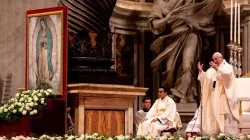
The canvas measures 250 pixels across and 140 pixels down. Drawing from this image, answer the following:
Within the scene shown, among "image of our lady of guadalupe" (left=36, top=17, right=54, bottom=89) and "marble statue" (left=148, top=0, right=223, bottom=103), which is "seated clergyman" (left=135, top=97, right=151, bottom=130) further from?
"image of our lady of guadalupe" (left=36, top=17, right=54, bottom=89)

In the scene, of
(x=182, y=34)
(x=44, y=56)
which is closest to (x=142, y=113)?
(x=182, y=34)

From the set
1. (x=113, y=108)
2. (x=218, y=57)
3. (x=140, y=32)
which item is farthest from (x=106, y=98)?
(x=140, y=32)

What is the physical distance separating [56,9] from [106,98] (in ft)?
3.98

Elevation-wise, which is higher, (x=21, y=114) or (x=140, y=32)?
(x=140, y=32)

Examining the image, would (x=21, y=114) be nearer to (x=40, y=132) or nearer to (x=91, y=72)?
(x=40, y=132)

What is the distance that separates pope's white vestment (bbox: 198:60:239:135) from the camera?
37.8 ft

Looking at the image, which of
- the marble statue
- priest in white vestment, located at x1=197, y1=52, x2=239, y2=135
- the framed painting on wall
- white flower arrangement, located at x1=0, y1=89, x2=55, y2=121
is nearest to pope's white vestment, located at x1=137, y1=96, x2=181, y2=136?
priest in white vestment, located at x1=197, y1=52, x2=239, y2=135

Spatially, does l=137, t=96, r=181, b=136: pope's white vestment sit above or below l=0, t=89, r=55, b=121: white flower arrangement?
below

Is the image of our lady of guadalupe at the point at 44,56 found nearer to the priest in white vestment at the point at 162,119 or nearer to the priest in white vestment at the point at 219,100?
the priest in white vestment at the point at 219,100

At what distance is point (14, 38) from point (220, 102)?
4069mm

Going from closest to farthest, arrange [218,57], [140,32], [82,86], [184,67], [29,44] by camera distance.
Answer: [82,86], [29,44], [218,57], [184,67], [140,32]

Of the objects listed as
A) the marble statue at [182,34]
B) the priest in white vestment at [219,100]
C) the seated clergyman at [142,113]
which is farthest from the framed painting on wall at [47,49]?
the marble statue at [182,34]

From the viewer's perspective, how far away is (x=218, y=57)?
37.7ft

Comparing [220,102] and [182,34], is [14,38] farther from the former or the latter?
[220,102]
